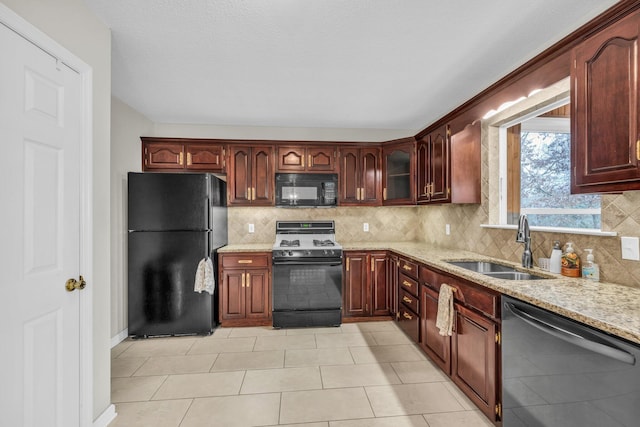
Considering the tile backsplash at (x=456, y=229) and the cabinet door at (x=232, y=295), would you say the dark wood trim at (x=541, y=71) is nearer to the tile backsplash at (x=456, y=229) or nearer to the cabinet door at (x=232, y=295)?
the tile backsplash at (x=456, y=229)

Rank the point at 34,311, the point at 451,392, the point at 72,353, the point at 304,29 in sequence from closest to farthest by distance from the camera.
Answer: the point at 34,311 → the point at 72,353 → the point at 304,29 → the point at 451,392

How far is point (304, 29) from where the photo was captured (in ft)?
6.16

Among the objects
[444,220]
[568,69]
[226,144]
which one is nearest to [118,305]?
[226,144]

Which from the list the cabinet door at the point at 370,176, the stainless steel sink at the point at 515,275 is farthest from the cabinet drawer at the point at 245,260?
the stainless steel sink at the point at 515,275

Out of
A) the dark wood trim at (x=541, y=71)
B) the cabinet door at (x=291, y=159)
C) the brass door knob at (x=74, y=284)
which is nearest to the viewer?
the dark wood trim at (x=541, y=71)

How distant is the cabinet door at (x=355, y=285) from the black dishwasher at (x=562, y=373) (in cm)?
196

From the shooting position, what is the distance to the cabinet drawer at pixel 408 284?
282cm

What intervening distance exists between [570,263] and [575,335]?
2.74ft

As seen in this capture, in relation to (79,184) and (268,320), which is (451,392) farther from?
(79,184)

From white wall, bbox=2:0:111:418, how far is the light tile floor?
0.39 m

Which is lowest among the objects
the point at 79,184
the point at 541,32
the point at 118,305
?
the point at 118,305

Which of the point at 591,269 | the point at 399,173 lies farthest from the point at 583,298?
the point at 399,173

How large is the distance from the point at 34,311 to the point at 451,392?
256 cm

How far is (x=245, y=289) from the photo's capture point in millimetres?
3389
